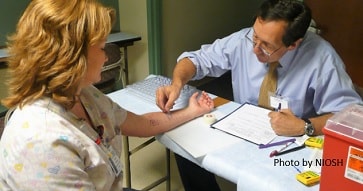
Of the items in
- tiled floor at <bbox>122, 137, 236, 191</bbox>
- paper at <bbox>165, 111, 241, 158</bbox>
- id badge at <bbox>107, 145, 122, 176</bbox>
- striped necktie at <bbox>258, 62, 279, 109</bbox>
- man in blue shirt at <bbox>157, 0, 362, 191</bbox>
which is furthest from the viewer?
tiled floor at <bbox>122, 137, 236, 191</bbox>

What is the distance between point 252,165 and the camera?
109cm

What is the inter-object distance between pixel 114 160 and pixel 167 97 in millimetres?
529

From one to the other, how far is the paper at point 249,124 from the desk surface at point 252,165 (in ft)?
0.14

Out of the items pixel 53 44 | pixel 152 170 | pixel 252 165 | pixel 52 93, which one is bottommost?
pixel 152 170

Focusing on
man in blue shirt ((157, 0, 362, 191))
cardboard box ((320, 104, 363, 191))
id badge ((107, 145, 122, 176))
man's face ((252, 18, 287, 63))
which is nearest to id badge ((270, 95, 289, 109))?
man in blue shirt ((157, 0, 362, 191))

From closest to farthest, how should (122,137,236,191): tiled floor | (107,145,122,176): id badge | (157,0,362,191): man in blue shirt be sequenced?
(107,145,122,176): id badge → (157,0,362,191): man in blue shirt → (122,137,236,191): tiled floor

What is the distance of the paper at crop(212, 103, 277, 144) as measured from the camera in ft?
4.11

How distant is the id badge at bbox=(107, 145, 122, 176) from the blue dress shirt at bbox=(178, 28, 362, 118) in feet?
2.69

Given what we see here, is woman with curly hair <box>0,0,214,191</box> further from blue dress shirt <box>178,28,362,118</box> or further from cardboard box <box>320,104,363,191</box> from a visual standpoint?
blue dress shirt <box>178,28,362,118</box>

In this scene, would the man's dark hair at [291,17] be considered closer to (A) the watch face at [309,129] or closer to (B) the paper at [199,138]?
(A) the watch face at [309,129]

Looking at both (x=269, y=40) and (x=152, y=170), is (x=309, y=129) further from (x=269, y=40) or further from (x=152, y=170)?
(x=152, y=170)

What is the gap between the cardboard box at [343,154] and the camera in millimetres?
822

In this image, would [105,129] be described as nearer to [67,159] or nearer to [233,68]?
[67,159]

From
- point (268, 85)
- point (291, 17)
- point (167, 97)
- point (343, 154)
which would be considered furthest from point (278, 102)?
point (343, 154)
